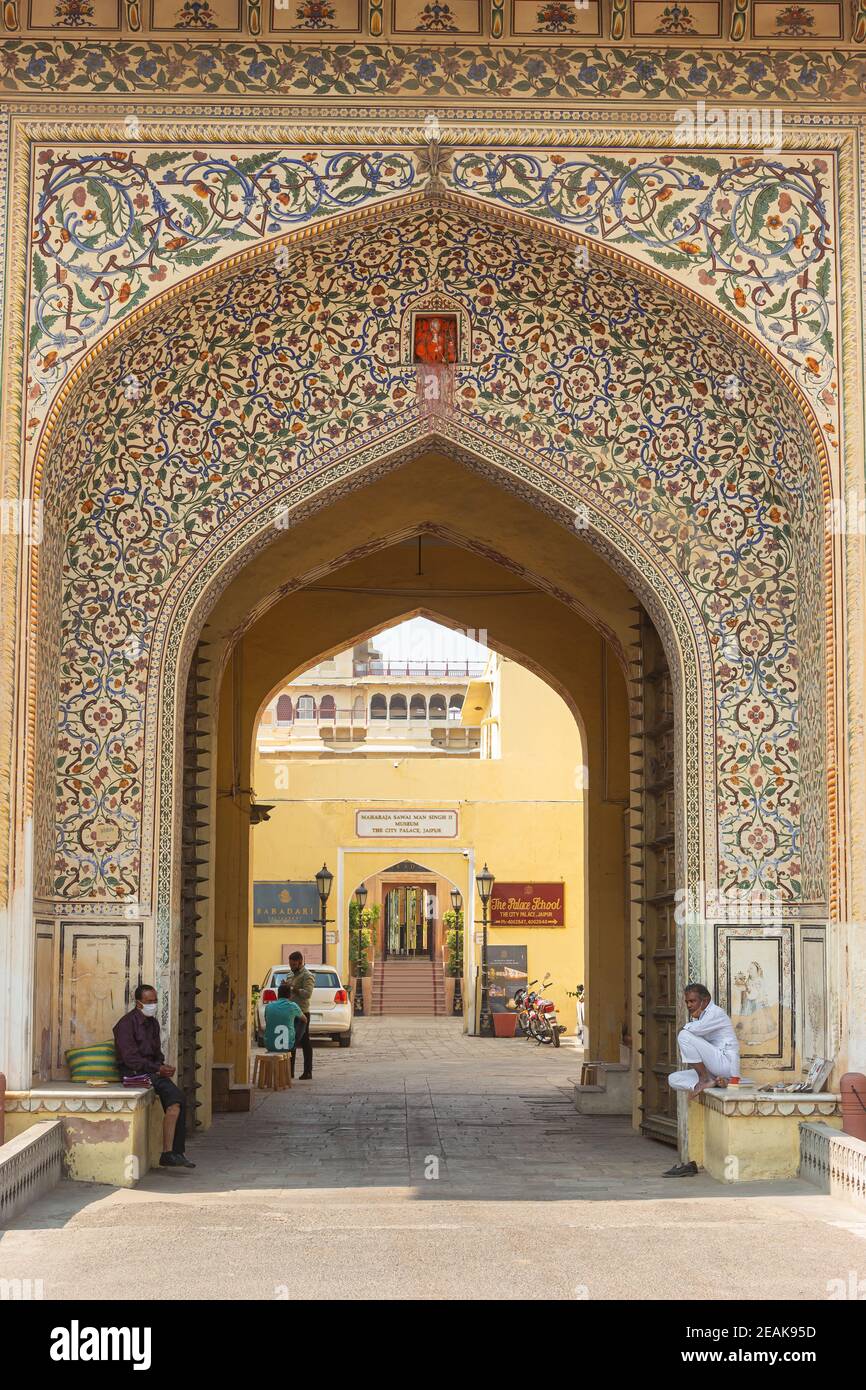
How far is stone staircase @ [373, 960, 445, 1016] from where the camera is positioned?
96.4 ft

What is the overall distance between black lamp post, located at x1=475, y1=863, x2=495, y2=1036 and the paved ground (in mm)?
11685

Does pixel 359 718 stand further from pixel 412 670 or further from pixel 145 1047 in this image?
pixel 145 1047

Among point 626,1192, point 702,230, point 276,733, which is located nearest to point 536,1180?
point 626,1192

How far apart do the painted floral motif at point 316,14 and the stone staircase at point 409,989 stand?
23.0 m

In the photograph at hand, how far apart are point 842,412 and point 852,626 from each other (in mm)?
1055

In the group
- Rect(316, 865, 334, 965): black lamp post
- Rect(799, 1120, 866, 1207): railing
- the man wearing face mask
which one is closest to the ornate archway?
the man wearing face mask

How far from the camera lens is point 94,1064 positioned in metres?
7.88

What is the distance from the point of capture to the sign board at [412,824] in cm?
2483

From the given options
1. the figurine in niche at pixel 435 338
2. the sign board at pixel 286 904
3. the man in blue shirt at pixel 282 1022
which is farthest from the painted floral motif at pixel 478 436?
the sign board at pixel 286 904

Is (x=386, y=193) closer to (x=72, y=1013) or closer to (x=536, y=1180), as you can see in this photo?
(x=72, y=1013)

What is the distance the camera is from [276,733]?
148 feet

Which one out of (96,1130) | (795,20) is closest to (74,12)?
(795,20)

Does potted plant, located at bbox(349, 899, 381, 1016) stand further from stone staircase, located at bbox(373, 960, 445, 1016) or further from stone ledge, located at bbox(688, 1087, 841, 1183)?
stone ledge, located at bbox(688, 1087, 841, 1183)

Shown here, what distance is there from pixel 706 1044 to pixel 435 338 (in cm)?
390
